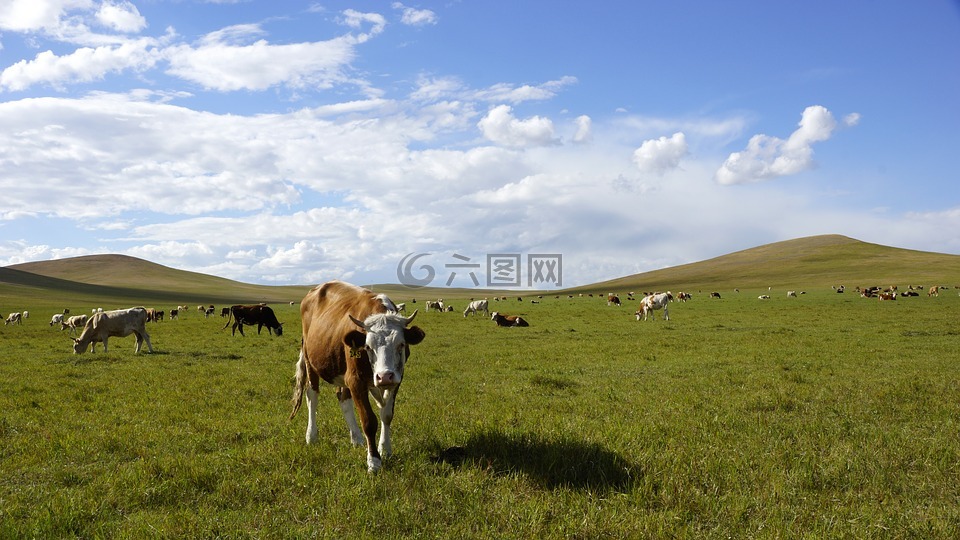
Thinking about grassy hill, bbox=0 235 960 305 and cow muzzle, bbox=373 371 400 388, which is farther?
grassy hill, bbox=0 235 960 305

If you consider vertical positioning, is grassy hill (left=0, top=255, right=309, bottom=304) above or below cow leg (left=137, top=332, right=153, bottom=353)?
above

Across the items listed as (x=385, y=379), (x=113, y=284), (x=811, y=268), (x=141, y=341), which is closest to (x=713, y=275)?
(x=811, y=268)

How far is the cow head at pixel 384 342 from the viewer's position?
604 centimetres

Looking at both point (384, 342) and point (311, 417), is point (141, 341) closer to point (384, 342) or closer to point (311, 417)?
point (311, 417)

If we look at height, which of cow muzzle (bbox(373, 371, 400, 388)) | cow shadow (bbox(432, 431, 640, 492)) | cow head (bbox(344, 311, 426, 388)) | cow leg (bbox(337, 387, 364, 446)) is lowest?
cow shadow (bbox(432, 431, 640, 492))

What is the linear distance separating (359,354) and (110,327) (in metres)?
20.3

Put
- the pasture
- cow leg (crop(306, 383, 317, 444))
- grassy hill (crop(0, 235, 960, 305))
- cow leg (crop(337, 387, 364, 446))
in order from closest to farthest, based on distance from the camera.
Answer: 1. the pasture
2. cow leg (crop(337, 387, 364, 446))
3. cow leg (crop(306, 383, 317, 444))
4. grassy hill (crop(0, 235, 960, 305))

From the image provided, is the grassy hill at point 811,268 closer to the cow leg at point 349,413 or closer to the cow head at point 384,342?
the cow leg at point 349,413

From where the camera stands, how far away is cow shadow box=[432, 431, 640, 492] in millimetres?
5934

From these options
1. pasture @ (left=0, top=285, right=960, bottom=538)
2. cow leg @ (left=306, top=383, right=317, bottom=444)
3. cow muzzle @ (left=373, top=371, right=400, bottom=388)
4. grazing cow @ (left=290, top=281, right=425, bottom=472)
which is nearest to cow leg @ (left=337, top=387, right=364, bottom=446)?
grazing cow @ (left=290, top=281, right=425, bottom=472)

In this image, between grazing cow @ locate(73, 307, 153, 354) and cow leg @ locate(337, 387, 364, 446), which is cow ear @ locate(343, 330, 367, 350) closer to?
cow leg @ locate(337, 387, 364, 446)

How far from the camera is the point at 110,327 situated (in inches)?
858

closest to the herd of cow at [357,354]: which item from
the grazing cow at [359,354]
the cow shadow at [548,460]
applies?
the grazing cow at [359,354]

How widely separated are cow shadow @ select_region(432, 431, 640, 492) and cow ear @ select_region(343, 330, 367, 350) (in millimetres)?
1701
